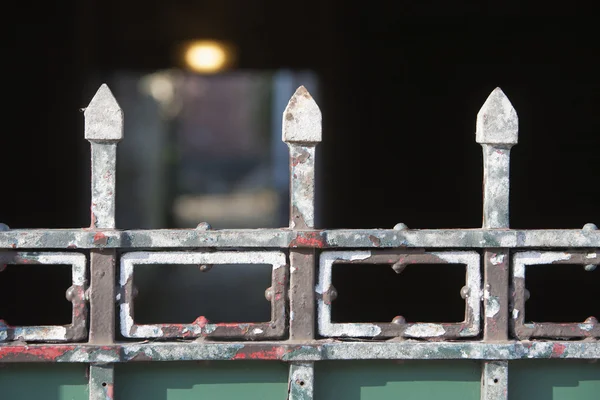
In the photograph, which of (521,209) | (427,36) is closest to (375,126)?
(427,36)

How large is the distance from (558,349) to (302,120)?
48.9 inches

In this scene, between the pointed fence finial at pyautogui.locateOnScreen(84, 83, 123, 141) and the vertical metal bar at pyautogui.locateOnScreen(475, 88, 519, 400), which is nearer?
the pointed fence finial at pyautogui.locateOnScreen(84, 83, 123, 141)

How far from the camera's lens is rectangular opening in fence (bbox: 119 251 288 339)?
9.77 feet

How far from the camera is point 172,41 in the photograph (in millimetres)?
8953

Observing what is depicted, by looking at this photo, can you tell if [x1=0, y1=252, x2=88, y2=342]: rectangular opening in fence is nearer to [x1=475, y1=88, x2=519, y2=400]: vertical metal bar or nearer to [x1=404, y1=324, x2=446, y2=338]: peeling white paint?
[x1=404, y1=324, x2=446, y2=338]: peeling white paint

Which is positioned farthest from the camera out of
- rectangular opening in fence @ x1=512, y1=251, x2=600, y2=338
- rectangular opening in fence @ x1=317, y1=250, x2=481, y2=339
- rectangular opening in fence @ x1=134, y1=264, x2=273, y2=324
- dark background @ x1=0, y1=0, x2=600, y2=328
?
rectangular opening in fence @ x1=134, y1=264, x2=273, y2=324

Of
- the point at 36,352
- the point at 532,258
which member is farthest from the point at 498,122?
the point at 36,352

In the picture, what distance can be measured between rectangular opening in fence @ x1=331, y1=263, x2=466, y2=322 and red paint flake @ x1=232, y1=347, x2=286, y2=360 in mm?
4052

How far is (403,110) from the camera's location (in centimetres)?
762

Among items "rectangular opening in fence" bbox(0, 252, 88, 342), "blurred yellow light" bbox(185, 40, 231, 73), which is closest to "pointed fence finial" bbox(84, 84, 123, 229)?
"rectangular opening in fence" bbox(0, 252, 88, 342)

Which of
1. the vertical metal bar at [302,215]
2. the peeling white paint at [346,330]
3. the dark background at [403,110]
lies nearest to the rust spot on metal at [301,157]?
the vertical metal bar at [302,215]

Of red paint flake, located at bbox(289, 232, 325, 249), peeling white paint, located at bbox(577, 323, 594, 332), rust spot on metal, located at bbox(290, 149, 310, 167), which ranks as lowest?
peeling white paint, located at bbox(577, 323, 594, 332)

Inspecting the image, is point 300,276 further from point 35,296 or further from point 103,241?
point 35,296

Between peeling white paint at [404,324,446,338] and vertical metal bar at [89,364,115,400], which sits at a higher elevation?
peeling white paint at [404,324,446,338]
